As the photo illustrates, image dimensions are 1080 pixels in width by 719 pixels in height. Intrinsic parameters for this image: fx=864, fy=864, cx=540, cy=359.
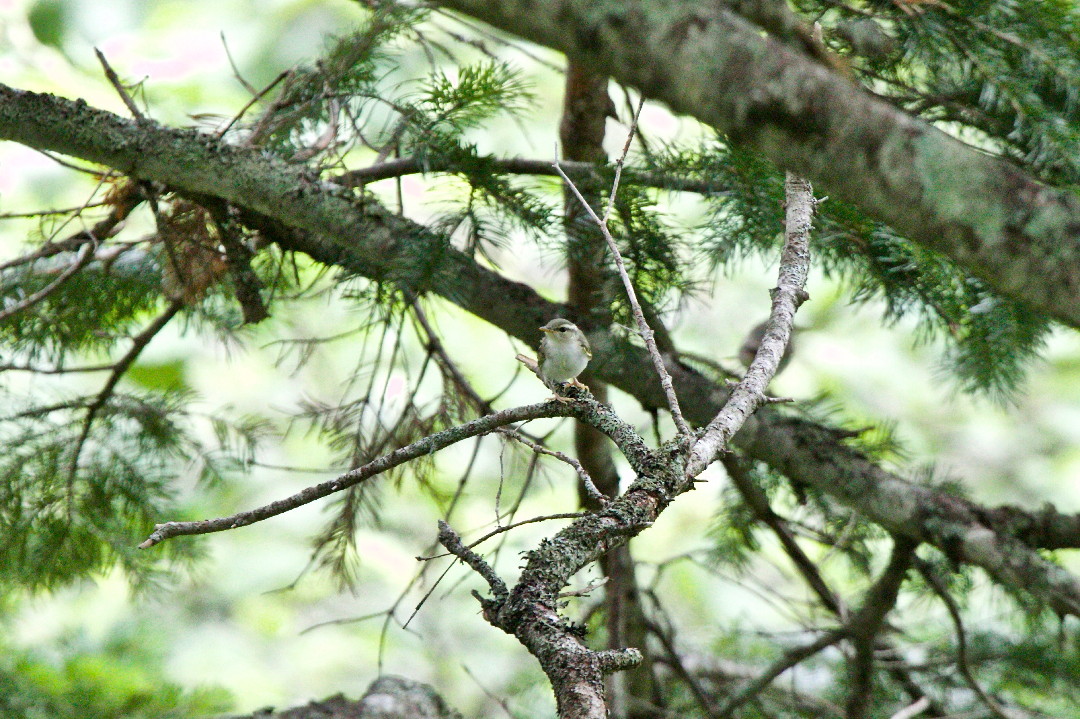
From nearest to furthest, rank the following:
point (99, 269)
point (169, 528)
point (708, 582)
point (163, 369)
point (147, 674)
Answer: point (169, 528) < point (99, 269) < point (147, 674) < point (163, 369) < point (708, 582)

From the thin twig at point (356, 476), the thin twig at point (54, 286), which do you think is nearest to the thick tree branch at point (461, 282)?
the thin twig at point (54, 286)

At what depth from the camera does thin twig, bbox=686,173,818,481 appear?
4.03ft

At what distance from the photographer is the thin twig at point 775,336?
123 centimetres

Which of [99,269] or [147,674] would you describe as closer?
[99,269]

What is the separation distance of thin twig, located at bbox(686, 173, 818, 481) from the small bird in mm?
648

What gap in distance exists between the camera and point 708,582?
5934mm

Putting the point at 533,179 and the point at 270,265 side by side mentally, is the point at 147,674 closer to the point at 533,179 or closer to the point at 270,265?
the point at 270,265

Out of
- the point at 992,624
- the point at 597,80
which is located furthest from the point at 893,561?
the point at 597,80

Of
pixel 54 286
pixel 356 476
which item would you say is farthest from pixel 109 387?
pixel 356 476

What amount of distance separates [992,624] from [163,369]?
439 centimetres

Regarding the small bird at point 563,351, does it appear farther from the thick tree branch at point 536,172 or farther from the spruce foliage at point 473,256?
the thick tree branch at point 536,172

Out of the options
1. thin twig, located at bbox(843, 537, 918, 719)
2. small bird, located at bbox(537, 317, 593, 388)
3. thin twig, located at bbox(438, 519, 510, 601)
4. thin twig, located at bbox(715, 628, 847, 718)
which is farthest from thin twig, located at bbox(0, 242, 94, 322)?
thin twig, located at bbox(843, 537, 918, 719)

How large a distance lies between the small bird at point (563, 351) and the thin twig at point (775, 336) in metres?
0.65

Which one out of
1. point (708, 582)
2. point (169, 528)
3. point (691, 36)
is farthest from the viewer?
point (708, 582)
